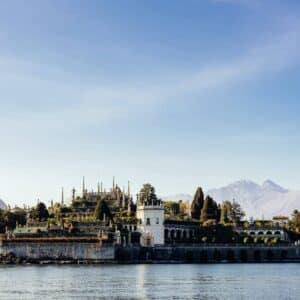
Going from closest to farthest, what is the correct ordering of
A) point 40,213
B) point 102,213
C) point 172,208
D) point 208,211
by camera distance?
1. point 102,213
2. point 40,213
3. point 208,211
4. point 172,208

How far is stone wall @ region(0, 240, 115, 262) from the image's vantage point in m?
121

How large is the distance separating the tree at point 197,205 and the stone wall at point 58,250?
38.1 meters

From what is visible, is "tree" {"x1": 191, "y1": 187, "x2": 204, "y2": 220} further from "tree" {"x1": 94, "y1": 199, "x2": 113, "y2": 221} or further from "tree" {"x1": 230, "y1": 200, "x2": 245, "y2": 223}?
"tree" {"x1": 94, "y1": 199, "x2": 113, "y2": 221}

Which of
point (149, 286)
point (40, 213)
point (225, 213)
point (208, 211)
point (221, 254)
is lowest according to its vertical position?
point (149, 286)

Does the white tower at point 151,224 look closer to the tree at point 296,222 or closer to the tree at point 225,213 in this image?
A: the tree at point 225,213

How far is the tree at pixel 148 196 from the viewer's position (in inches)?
5463

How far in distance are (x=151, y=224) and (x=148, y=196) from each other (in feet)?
48.7

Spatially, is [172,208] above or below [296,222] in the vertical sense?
above

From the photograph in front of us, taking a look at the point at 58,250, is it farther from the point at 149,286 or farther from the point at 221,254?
the point at 149,286

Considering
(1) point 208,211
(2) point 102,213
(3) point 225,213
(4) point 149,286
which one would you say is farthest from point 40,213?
(4) point 149,286

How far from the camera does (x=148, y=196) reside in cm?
14925

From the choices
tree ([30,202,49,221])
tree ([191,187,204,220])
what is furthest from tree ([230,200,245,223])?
tree ([30,202,49,221])

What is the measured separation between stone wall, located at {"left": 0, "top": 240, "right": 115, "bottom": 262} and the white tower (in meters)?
12.9

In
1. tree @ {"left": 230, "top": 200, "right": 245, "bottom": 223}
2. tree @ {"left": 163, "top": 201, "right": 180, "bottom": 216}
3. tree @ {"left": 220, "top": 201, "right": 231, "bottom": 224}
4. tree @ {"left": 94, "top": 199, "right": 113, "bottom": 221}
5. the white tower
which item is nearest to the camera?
the white tower
